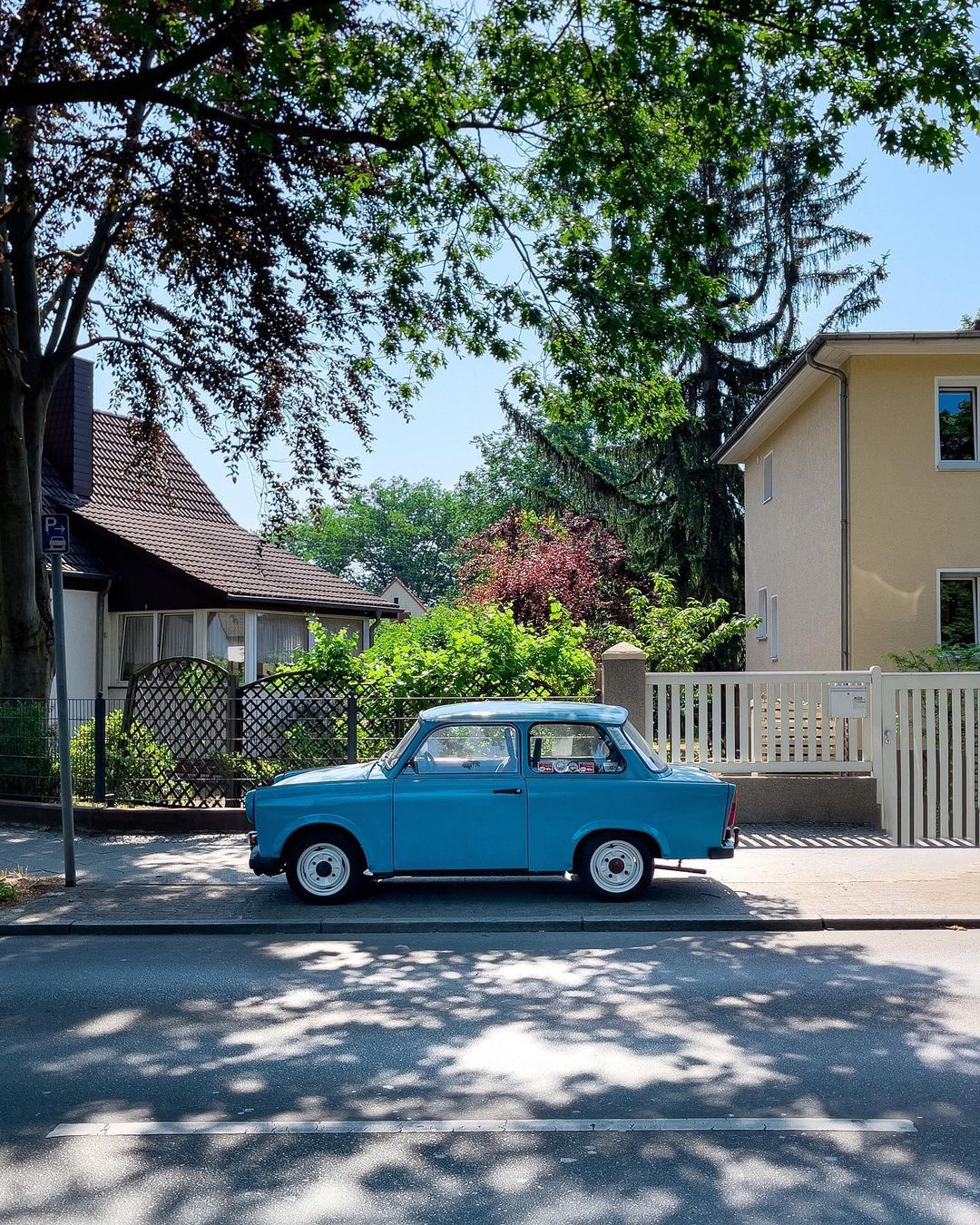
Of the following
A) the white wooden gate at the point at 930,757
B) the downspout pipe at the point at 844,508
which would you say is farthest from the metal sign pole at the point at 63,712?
the downspout pipe at the point at 844,508

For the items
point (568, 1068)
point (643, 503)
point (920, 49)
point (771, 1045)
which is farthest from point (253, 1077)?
point (643, 503)

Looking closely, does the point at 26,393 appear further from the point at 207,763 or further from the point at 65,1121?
the point at 65,1121

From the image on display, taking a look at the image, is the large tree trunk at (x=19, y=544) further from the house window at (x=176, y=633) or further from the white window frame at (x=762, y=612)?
the white window frame at (x=762, y=612)

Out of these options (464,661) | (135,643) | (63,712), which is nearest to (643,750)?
(63,712)

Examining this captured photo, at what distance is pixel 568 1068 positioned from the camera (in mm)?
5809

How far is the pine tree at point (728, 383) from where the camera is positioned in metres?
36.3

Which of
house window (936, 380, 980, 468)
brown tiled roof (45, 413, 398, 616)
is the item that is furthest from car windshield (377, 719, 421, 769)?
brown tiled roof (45, 413, 398, 616)

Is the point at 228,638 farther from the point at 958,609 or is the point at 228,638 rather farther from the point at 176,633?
the point at 958,609

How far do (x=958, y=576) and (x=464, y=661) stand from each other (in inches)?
336

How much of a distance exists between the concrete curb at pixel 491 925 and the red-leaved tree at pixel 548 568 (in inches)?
788

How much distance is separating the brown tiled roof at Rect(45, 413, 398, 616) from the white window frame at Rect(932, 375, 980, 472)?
509 inches

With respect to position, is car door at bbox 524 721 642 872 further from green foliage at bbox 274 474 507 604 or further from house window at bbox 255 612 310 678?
green foliage at bbox 274 474 507 604

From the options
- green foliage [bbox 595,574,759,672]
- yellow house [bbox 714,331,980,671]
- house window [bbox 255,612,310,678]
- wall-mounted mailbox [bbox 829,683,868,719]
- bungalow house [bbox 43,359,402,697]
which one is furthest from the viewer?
house window [bbox 255,612,310,678]

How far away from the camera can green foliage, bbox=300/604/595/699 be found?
15211 mm
